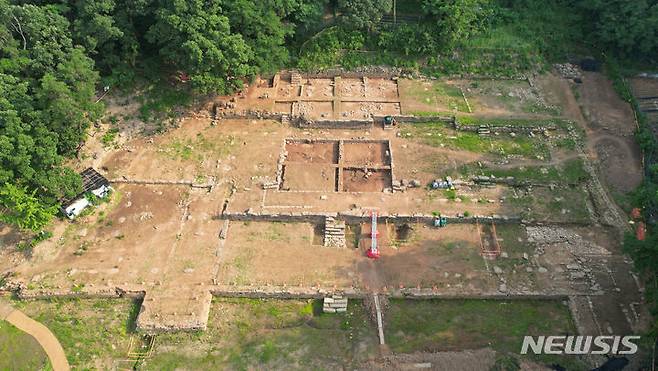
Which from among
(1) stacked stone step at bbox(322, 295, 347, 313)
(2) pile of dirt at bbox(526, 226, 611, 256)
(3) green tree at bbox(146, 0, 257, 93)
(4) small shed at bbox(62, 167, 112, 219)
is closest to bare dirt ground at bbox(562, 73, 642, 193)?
(2) pile of dirt at bbox(526, 226, 611, 256)

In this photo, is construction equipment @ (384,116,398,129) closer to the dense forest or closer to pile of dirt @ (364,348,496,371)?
the dense forest

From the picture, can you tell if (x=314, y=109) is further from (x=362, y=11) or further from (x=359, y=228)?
(x=359, y=228)

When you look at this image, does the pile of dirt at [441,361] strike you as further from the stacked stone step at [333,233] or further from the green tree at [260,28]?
the green tree at [260,28]

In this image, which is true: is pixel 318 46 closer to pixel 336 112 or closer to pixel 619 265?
pixel 336 112

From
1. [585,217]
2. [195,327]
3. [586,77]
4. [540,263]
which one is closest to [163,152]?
[195,327]

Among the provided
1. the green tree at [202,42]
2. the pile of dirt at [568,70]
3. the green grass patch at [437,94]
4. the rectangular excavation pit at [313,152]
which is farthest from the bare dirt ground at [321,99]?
the pile of dirt at [568,70]

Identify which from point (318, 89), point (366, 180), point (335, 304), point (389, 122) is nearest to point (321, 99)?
point (318, 89)
